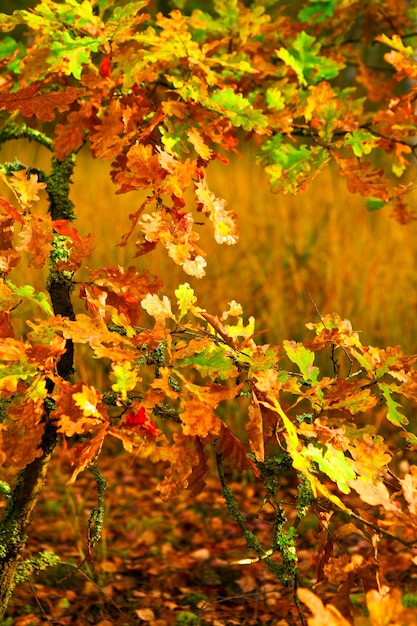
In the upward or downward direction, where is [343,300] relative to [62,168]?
downward

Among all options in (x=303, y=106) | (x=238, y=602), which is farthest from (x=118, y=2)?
(x=238, y=602)

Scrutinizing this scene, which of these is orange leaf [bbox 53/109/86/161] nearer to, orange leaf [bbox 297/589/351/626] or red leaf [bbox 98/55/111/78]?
red leaf [bbox 98/55/111/78]

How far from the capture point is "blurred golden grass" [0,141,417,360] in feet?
12.1

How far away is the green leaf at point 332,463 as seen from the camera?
1100mm

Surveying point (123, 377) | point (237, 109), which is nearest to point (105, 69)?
point (237, 109)

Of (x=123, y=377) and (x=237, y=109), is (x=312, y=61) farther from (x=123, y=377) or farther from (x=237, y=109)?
(x=123, y=377)

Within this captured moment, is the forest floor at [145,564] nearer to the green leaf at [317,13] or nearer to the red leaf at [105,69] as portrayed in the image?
the red leaf at [105,69]

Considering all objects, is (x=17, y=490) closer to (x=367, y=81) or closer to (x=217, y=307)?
(x=367, y=81)

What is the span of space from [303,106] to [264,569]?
170cm

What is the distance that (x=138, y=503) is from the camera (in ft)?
10.6

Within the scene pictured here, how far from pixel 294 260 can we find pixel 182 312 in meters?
2.90

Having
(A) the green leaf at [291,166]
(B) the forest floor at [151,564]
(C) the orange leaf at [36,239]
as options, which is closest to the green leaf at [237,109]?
(A) the green leaf at [291,166]

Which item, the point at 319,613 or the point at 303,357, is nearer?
the point at 319,613

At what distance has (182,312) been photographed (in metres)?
1.24
